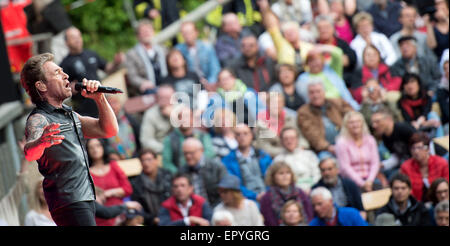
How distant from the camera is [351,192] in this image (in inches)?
285

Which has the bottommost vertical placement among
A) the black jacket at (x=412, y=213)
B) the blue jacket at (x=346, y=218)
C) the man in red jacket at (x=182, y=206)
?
the black jacket at (x=412, y=213)

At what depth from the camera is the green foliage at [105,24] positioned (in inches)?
531

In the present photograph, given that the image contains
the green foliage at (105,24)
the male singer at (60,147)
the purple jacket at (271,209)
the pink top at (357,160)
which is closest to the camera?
the male singer at (60,147)

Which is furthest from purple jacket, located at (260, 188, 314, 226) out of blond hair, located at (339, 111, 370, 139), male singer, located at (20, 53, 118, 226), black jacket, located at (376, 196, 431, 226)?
male singer, located at (20, 53, 118, 226)

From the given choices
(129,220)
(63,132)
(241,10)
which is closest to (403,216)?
(129,220)

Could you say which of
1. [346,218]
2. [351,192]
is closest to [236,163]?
[351,192]

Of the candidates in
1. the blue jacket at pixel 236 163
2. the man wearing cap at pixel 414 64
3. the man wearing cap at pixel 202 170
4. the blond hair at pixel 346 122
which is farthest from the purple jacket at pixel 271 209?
the man wearing cap at pixel 414 64

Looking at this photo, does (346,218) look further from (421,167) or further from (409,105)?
(409,105)

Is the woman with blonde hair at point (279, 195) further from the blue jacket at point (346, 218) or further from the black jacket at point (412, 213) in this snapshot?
the black jacket at point (412, 213)

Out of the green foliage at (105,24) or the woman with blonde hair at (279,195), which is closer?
the woman with blonde hair at (279,195)

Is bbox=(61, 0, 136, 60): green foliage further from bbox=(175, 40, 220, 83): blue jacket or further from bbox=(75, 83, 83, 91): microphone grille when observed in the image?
bbox=(75, 83, 83, 91): microphone grille

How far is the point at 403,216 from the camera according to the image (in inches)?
284

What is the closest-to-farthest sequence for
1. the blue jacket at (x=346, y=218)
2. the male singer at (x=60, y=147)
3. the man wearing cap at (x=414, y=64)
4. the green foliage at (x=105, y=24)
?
the male singer at (x=60, y=147)
the blue jacket at (x=346, y=218)
the man wearing cap at (x=414, y=64)
the green foliage at (x=105, y=24)
